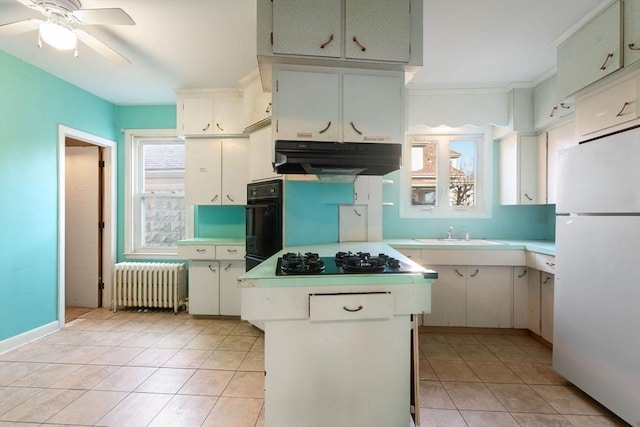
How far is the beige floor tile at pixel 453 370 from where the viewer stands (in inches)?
90.9

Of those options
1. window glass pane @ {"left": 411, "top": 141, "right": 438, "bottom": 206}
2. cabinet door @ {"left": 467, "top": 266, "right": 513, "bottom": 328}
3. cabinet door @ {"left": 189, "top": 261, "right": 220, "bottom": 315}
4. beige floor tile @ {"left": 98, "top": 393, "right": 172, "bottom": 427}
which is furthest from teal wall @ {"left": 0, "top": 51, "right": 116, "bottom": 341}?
cabinet door @ {"left": 467, "top": 266, "right": 513, "bottom": 328}

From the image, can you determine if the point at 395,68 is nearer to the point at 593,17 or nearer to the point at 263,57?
the point at 263,57

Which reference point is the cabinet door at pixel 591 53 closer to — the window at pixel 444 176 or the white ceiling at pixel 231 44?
the white ceiling at pixel 231 44

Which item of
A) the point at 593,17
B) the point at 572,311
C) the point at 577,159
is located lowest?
the point at 572,311

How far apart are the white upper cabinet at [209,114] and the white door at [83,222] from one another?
4.63 feet

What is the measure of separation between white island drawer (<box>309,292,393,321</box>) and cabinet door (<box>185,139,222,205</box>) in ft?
8.25

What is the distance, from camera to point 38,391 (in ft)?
6.90

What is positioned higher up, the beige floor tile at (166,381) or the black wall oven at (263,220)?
the black wall oven at (263,220)

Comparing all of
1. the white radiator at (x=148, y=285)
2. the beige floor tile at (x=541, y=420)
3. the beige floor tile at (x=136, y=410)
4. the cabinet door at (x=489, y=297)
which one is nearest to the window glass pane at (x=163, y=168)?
the white radiator at (x=148, y=285)

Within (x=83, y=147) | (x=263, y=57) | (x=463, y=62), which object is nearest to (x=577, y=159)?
(x=463, y=62)

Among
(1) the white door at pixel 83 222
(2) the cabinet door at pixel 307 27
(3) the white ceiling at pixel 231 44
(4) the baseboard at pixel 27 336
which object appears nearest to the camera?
(2) the cabinet door at pixel 307 27

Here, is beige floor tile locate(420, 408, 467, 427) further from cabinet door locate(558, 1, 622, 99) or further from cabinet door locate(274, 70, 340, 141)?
cabinet door locate(558, 1, 622, 99)

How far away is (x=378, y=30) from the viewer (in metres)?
1.84

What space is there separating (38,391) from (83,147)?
2.99 meters
